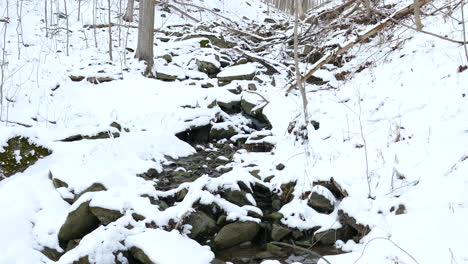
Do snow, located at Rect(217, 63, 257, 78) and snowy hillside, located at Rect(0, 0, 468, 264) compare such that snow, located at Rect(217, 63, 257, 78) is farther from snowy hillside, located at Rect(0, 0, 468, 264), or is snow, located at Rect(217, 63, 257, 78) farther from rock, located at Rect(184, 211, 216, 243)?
rock, located at Rect(184, 211, 216, 243)

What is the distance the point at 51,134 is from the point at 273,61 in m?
5.82

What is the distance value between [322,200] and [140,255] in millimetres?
2077

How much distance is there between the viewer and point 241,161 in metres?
5.69

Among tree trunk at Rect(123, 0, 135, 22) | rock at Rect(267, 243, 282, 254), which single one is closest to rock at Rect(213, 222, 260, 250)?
rock at Rect(267, 243, 282, 254)

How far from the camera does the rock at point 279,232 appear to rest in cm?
365

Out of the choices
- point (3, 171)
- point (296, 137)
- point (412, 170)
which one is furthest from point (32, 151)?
point (412, 170)

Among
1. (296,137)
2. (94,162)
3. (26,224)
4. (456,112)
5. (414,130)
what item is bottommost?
(26,224)

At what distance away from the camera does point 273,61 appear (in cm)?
915

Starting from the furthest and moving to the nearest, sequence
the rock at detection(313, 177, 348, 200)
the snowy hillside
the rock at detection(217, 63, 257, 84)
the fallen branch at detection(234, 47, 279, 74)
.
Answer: the fallen branch at detection(234, 47, 279, 74)
the rock at detection(217, 63, 257, 84)
the rock at detection(313, 177, 348, 200)
the snowy hillside

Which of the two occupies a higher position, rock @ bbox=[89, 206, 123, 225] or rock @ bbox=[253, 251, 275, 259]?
rock @ bbox=[89, 206, 123, 225]

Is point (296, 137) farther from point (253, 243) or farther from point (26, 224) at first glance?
point (26, 224)

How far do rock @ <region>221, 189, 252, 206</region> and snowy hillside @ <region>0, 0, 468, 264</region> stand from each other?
0.01 meters

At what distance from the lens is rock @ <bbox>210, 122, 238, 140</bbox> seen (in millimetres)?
6980

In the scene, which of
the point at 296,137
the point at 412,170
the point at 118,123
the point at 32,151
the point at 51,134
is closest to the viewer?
the point at 412,170
